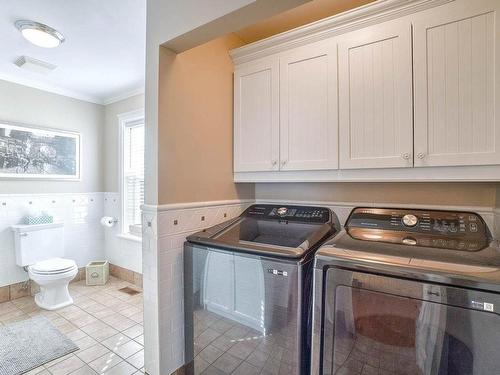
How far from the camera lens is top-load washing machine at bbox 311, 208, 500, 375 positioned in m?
0.89

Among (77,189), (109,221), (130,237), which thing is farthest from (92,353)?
(77,189)

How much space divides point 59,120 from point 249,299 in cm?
320

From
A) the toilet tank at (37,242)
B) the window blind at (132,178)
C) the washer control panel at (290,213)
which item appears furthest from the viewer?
the window blind at (132,178)

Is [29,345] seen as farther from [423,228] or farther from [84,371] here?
[423,228]

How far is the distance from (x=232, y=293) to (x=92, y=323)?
1.77 metres

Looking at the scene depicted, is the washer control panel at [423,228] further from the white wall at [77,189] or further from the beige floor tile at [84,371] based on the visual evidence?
the white wall at [77,189]

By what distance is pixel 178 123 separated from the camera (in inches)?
60.2

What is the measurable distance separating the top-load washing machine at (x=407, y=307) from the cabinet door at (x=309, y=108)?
589 millimetres

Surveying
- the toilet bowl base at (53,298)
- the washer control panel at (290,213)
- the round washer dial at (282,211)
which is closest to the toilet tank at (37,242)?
the toilet bowl base at (53,298)

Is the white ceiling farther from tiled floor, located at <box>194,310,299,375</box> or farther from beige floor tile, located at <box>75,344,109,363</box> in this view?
beige floor tile, located at <box>75,344,109,363</box>

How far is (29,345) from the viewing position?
198 centimetres

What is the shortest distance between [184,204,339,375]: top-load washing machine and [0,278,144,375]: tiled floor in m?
0.68

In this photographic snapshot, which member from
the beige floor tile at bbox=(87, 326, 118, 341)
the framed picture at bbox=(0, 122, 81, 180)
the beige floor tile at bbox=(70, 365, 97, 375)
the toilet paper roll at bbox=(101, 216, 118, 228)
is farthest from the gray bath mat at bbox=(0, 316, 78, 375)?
the framed picture at bbox=(0, 122, 81, 180)

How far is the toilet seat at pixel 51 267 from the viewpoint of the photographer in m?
2.50
